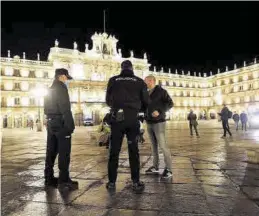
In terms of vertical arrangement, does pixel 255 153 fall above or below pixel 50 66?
below

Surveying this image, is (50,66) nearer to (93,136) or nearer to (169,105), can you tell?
(93,136)

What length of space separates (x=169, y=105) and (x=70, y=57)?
59448mm

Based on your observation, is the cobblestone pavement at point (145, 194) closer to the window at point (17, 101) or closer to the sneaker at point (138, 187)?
the sneaker at point (138, 187)

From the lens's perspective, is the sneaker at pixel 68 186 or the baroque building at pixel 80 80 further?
the baroque building at pixel 80 80

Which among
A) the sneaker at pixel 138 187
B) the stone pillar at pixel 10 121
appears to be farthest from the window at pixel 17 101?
the sneaker at pixel 138 187

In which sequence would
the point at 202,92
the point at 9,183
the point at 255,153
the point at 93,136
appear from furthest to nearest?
the point at 202,92, the point at 93,136, the point at 255,153, the point at 9,183

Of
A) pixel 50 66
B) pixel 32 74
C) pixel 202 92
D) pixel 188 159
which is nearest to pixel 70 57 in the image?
pixel 50 66

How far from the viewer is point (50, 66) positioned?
63.2 m

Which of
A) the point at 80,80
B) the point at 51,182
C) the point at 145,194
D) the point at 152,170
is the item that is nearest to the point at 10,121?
the point at 80,80

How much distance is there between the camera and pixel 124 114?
4.20m

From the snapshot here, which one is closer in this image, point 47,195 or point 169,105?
point 47,195

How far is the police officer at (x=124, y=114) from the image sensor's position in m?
4.21

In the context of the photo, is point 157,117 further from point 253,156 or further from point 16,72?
point 16,72

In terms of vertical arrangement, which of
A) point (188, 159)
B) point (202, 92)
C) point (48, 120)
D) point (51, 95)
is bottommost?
point (188, 159)
